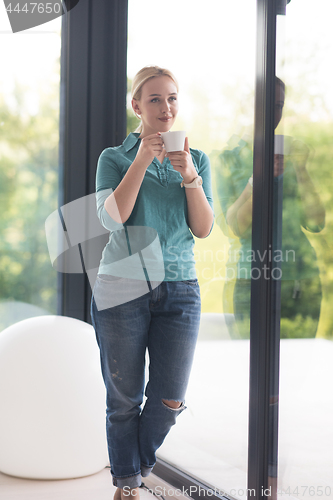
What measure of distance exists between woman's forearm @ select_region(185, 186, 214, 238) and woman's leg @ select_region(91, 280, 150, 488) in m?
0.25

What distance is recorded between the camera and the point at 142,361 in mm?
1323

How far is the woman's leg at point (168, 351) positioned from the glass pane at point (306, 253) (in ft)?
0.91

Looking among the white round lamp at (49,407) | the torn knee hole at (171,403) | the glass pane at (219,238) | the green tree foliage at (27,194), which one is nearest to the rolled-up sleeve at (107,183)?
the glass pane at (219,238)

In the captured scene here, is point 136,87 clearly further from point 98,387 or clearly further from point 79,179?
point 98,387

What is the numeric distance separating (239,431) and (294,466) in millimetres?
250

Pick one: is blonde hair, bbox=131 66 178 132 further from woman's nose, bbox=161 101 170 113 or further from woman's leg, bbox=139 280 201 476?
woman's leg, bbox=139 280 201 476

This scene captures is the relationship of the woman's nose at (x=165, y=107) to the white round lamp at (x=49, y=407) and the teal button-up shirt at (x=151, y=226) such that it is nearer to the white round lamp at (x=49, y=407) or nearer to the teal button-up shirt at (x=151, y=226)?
the teal button-up shirt at (x=151, y=226)

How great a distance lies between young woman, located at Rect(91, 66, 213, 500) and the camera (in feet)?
4.16

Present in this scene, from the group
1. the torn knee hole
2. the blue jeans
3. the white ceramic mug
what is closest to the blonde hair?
the white ceramic mug

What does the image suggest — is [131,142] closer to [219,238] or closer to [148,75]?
[148,75]

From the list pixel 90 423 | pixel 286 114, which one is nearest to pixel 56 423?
pixel 90 423

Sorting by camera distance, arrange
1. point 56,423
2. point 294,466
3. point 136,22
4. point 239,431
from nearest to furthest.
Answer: point 294,466 < point 239,431 < point 56,423 < point 136,22

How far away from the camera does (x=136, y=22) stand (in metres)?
2.10

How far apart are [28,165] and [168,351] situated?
1.29 metres
